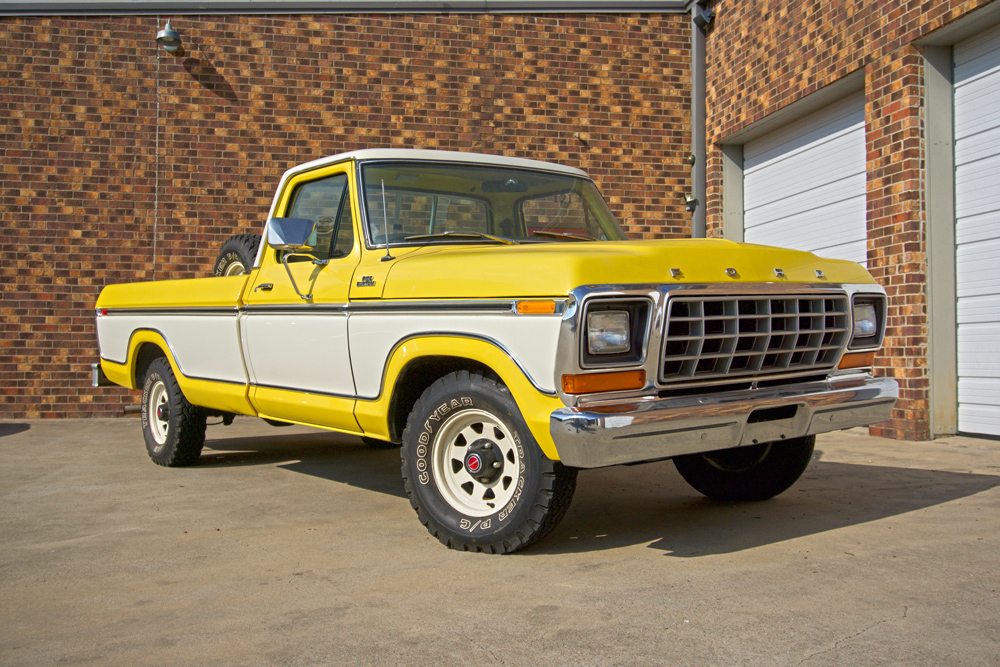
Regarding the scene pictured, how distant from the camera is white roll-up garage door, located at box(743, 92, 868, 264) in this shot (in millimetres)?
8180

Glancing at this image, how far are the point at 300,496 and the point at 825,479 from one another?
131 inches

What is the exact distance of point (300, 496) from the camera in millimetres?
5273

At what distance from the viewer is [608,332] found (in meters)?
3.35

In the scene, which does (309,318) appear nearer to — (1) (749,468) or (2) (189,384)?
(2) (189,384)

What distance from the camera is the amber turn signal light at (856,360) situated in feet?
14.0

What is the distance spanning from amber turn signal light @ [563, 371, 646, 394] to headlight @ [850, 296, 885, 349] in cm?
144

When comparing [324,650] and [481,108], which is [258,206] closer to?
[481,108]

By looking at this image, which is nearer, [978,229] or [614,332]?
[614,332]

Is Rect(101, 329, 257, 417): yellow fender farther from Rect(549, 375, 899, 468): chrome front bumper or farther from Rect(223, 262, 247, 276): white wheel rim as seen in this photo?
Rect(549, 375, 899, 468): chrome front bumper

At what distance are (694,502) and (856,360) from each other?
1.22 m

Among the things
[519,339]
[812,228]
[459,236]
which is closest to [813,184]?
[812,228]

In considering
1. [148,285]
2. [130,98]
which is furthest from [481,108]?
[148,285]

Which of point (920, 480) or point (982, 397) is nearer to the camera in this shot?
point (920, 480)

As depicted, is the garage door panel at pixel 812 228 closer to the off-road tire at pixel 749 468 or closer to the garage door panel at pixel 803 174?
the garage door panel at pixel 803 174
